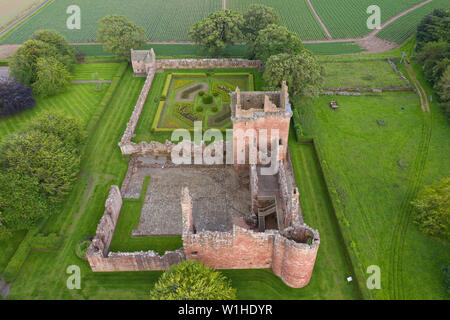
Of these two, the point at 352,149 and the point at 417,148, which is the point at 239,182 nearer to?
the point at 352,149

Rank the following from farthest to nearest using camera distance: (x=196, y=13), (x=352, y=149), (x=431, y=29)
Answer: (x=196, y=13)
(x=431, y=29)
(x=352, y=149)

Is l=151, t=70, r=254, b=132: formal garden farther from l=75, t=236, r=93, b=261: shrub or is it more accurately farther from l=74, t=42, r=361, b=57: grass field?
l=75, t=236, r=93, b=261: shrub

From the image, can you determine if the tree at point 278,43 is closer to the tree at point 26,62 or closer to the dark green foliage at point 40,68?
the dark green foliage at point 40,68

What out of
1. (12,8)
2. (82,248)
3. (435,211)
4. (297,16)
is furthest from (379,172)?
(12,8)

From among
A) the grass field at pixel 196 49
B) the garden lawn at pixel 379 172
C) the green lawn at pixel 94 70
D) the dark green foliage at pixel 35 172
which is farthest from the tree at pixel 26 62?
the garden lawn at pixel 379 172

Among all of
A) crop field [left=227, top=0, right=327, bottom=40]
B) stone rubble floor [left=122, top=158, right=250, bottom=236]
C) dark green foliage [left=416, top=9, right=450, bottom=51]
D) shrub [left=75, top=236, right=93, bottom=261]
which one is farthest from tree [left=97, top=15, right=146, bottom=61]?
dark green foliage [left=416, top=9, right=450, bottom=51]
